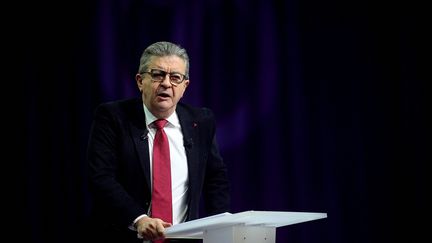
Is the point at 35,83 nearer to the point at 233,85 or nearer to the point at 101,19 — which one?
the point at 101,19

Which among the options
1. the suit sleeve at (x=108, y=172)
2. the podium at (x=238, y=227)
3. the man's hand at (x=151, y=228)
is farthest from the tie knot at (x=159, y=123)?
the podium at (x=238, y=227)

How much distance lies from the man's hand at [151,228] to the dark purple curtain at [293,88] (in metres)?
1.57

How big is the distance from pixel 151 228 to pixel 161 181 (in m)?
0.38

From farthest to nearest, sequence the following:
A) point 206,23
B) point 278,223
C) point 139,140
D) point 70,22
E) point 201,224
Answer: point 206,23 → point 70,22 → point 139,140 → point 278,223 → point 201,224

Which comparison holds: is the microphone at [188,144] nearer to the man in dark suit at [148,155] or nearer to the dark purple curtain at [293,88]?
the man in dark suit at [148,155]

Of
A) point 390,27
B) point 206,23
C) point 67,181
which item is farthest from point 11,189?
point 390,27

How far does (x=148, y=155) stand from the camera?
7.67 feet

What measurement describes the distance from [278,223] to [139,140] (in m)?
0.71

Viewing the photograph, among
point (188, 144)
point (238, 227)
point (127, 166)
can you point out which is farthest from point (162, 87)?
point (238, 227)

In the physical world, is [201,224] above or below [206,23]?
below

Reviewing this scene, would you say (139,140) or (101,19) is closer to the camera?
(139,140)

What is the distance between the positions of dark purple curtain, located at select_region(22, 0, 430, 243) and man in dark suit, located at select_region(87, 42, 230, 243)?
1.11 m

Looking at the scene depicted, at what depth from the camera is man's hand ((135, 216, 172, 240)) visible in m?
1.92

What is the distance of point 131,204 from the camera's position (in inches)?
85.2
